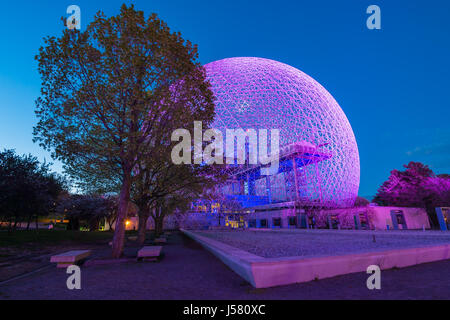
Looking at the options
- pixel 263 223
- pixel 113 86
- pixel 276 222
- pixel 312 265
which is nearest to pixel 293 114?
pixel 276 222

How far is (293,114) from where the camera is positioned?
32.7m

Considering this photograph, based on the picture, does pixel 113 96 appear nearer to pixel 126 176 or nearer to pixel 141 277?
pixel 126 176

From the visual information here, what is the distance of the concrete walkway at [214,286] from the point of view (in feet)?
13.7

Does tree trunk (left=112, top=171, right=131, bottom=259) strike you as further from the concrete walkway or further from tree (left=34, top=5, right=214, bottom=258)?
the concrete walkway

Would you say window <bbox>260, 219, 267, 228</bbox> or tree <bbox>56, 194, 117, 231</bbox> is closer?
tree <bbox>56, 194, 117, 231</bbox>

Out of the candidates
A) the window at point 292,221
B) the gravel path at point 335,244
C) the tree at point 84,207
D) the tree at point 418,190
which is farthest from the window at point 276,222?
the tree at point 84,207

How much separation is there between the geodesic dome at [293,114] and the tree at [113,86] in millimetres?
22531

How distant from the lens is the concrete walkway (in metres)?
4.17

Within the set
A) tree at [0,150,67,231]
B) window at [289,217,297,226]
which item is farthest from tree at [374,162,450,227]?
tree at [0,150,67,231]

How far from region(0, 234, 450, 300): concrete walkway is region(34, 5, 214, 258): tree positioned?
3752 millimetres

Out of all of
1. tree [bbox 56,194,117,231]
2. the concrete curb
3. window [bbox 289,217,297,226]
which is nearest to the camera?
the concrete curb

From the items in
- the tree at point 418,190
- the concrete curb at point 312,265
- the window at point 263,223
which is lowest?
the window at point 263,223

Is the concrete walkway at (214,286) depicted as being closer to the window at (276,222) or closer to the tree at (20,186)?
the tree at (20,186)

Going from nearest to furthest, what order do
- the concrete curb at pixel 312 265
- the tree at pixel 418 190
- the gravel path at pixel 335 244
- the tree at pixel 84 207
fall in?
the concrete curb at pixel 312 265
the gravel path at pixel 335 244
the tree at pixel 418 190
the tree at pixel 84 207
